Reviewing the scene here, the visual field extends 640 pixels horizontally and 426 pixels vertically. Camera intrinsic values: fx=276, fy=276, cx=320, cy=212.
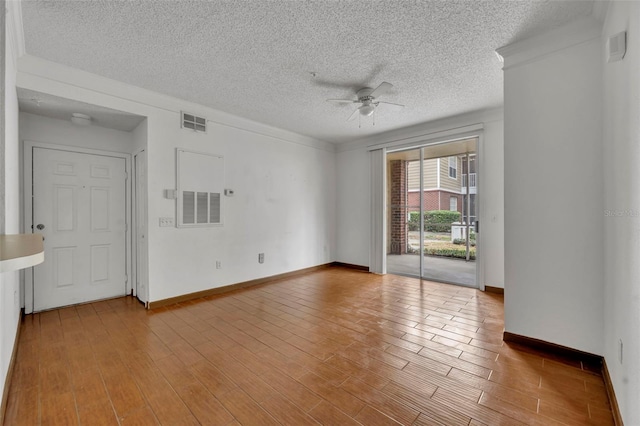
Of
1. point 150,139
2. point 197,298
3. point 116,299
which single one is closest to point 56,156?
point 150,139

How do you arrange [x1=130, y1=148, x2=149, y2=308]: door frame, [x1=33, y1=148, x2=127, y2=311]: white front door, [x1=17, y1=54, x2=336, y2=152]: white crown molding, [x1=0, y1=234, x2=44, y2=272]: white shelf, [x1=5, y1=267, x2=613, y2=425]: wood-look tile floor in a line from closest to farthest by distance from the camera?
[x1=0, y1=234, x2=44, y2=272]: white shelf < [x1=5, y1=267, x2=613, y2=425]: wood-look tile floor < [x1=17, y1=54, x2=336, y2=152]: white crown molding < [x1=33, y1=148, x2=127, y2=311]: white front door < [x1=130, y1=148, x2=149, y2=308]: door frame

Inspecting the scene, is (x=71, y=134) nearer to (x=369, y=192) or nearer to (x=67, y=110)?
(x=67, y=110)

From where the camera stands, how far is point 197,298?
4.18 metres

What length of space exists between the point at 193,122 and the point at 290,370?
3.67 meters

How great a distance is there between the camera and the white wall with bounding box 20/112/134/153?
357cm

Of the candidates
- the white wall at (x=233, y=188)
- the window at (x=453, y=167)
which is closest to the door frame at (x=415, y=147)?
the window at (x=453, y=167)

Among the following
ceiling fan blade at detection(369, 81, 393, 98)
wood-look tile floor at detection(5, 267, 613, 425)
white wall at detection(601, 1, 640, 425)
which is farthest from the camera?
ceiling fan blade at detection(369, 81, 393, 98)

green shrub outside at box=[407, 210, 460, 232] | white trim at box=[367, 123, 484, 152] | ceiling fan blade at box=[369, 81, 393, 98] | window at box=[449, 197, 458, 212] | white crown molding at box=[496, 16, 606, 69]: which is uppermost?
white crown molding at box=[496, 16, 606, 69]

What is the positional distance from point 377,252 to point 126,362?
450 cm

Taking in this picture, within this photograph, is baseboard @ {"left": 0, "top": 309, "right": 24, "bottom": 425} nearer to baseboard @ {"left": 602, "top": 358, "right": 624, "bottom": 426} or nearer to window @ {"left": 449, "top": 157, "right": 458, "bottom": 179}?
baseboard @ {"left": 602, "top": 358, "right": 624, "bottom": 426}

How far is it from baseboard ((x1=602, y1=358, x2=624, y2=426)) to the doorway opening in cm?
268

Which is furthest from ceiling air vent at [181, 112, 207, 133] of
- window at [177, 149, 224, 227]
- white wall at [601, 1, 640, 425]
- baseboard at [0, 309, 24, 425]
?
white wall at [601, 1, 640, 425]

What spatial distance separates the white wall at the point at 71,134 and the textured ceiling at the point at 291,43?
45.0 inches

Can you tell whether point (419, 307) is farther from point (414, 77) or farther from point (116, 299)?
point (116, 299)
